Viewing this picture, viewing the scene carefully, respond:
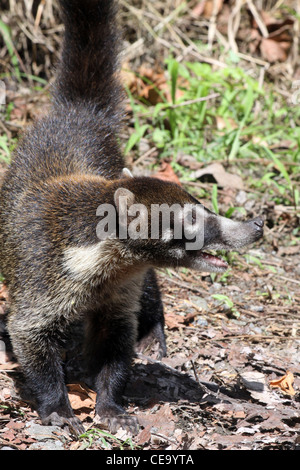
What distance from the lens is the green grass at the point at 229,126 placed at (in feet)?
25.4

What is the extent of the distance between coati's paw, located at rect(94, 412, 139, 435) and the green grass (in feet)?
11.6

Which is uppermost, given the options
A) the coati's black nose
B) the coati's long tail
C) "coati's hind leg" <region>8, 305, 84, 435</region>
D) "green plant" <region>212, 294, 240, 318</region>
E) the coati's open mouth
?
the coati's long tail

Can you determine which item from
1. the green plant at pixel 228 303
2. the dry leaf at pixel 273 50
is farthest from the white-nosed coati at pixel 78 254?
the dry leaf at pixel 273 50

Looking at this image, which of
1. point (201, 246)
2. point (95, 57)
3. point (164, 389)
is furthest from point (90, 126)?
point (164, 389)

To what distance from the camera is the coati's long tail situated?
5746 millimetres

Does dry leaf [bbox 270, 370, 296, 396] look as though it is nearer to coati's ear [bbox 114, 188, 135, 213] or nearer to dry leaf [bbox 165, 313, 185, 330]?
dry leaf [bbox 165, 313, 185, 330]

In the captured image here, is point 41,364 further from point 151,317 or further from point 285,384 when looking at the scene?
point 285,384

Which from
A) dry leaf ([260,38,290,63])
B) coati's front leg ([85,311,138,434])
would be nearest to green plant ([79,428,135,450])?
coati's front leg ([85,311,138,434])

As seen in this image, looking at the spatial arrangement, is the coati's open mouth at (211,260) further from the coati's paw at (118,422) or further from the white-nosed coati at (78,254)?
the coati's paw at (118,422)

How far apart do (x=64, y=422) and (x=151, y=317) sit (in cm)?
158

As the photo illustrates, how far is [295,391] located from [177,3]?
6650mm

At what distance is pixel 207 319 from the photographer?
19.5 feet

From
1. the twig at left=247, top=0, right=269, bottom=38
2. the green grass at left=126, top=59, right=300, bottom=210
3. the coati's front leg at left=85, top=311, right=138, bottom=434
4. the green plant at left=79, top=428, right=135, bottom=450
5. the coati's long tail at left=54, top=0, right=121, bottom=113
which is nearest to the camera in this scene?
the green plant at left=79, top=428, right=135, bottom=450

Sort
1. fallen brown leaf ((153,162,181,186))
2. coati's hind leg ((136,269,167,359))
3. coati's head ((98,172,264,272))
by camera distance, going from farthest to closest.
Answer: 1. fallen brown leaf ((153,162,181,186))
2. coati's hind leg ((136,269,167,359))
3. coati's head ((98,172,264,272))
